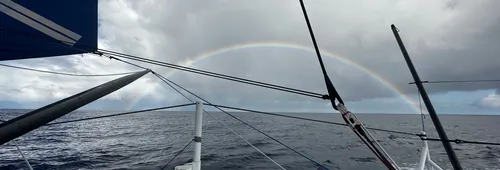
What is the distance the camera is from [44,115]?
4.89ft

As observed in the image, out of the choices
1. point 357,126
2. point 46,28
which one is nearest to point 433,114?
point 357,126

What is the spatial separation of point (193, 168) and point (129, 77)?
1.40 meters

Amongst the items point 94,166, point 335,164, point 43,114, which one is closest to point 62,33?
point 43,114

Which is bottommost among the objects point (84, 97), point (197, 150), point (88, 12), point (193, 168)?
point (193, 168)

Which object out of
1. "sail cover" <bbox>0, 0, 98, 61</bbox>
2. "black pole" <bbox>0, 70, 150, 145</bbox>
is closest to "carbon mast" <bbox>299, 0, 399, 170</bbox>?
"black pole" <bbox>0, 70, 150, 145</bbox>

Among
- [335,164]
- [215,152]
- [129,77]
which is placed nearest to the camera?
[129,77]

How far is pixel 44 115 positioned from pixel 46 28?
1.98 metres

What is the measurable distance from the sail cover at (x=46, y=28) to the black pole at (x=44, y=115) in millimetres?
1390

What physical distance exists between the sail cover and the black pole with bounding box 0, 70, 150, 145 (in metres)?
1.39

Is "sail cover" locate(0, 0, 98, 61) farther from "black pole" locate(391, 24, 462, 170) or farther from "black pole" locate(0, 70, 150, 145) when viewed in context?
"black pole" locate(391, 24, 462, 170)

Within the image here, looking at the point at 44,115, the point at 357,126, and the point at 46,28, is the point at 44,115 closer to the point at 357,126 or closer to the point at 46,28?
the point at 46,28

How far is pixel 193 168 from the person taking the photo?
10.4 ft

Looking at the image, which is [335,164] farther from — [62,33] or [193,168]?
[62,33]

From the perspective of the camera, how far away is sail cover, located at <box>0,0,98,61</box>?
2.65 m
